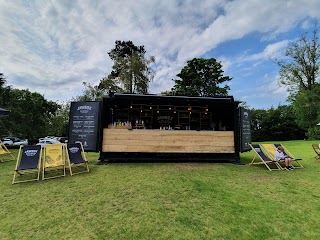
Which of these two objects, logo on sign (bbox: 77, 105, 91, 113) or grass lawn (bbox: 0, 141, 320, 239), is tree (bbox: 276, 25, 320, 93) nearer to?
grass lawn (bbox: 0, 141, 320, 239)

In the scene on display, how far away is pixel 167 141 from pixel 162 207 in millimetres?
4593

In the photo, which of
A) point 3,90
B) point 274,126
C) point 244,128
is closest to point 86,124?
point 244,128

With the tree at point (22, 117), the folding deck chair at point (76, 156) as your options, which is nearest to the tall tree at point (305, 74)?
the folding deck chair at point (76, 156)

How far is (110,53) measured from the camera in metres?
28.1

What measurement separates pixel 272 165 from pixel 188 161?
122 inches

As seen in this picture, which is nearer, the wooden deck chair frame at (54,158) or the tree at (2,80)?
the wooden deck chair frame at (54,158)

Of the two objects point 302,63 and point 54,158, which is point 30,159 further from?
point 302,63

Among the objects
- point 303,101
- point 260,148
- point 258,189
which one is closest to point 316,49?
point 303,101

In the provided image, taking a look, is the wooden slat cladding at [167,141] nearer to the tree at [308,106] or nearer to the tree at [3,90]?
the tree at [3,90]

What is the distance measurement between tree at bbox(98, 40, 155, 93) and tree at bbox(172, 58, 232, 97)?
5972mm

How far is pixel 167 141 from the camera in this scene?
314 inches

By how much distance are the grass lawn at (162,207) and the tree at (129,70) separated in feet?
70.1

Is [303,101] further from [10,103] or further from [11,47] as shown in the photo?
[10,103]

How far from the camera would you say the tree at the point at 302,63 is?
2445 centimetres
